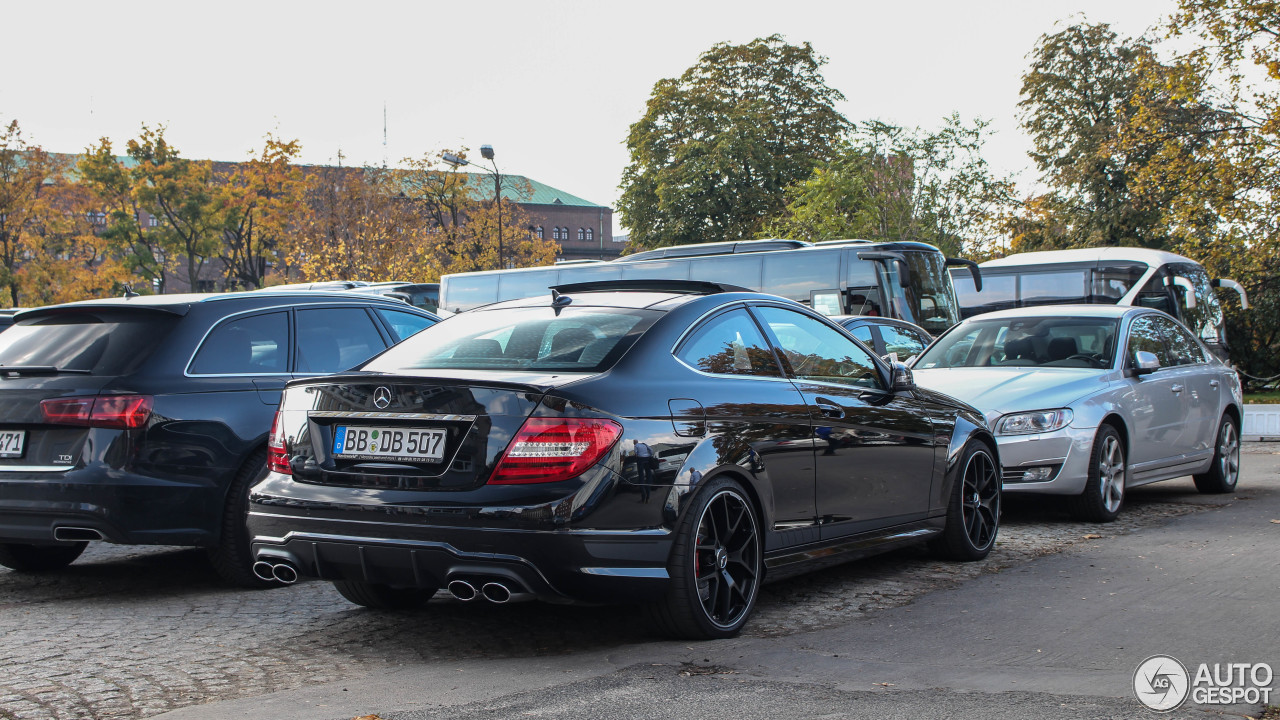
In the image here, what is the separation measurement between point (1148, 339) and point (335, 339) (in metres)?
6.37

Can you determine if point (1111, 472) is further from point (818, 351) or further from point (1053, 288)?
point (1053, 288)

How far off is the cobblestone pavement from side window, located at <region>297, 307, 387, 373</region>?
134 cm

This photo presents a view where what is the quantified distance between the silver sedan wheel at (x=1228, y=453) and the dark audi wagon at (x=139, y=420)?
7.84 metres

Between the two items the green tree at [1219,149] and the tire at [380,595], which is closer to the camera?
the tire at [380,595]

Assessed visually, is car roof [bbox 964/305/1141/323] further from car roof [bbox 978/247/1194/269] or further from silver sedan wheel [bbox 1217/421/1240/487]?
car roof [bbox 978/247/1194/269]

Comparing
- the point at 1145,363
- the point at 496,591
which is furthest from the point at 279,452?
the point at 1145,363

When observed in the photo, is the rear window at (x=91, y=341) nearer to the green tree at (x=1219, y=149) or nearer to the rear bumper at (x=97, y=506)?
the rear bumper at (x=97, y=506)

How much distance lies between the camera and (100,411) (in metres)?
6.09

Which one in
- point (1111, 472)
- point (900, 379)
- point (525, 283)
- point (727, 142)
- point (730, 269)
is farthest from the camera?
point (727, 142)

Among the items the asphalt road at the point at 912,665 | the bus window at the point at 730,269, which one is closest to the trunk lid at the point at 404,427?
the asphalt road at the point at 912,665

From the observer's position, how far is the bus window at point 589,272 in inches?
1187

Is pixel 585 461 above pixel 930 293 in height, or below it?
below

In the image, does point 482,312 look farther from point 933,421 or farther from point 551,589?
point 933,421

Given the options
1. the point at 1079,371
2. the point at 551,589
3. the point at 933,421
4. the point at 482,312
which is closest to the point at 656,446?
the point at 551,589
